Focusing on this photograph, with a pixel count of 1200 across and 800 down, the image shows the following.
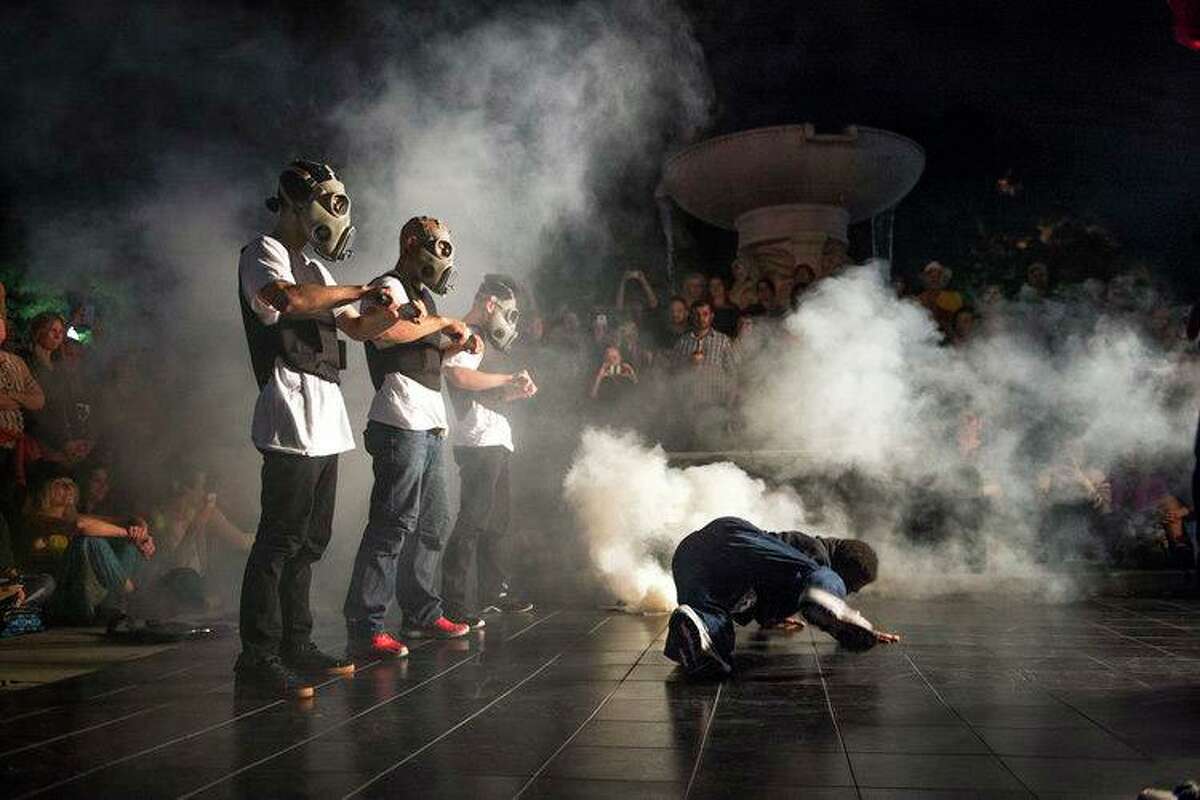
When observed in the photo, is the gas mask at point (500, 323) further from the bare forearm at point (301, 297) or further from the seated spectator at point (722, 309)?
the seated spectator at point (722, 309)

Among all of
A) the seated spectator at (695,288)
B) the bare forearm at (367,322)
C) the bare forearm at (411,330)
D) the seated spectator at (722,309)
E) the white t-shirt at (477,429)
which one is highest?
A: the seated spectator at (695,288)

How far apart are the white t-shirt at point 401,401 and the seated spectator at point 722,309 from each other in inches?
195

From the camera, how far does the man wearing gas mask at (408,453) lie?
16.0 ft

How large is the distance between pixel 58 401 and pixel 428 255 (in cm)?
387

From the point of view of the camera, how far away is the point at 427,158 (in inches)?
330

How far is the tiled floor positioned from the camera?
2615 millimetres

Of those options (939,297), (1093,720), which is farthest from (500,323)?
(939,297)

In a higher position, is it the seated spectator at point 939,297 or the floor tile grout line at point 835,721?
the seated spectator at point 939,297

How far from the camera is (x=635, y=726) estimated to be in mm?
3281

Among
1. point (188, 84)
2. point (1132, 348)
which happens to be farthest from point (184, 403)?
point (1132, 348)

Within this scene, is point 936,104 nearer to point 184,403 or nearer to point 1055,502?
point 1055,502

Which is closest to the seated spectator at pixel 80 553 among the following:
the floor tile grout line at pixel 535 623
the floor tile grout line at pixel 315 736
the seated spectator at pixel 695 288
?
the floor tile grout line at pixel 535 623

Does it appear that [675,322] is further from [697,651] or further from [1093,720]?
[1093,720]

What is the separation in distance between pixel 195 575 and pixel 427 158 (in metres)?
3.80
